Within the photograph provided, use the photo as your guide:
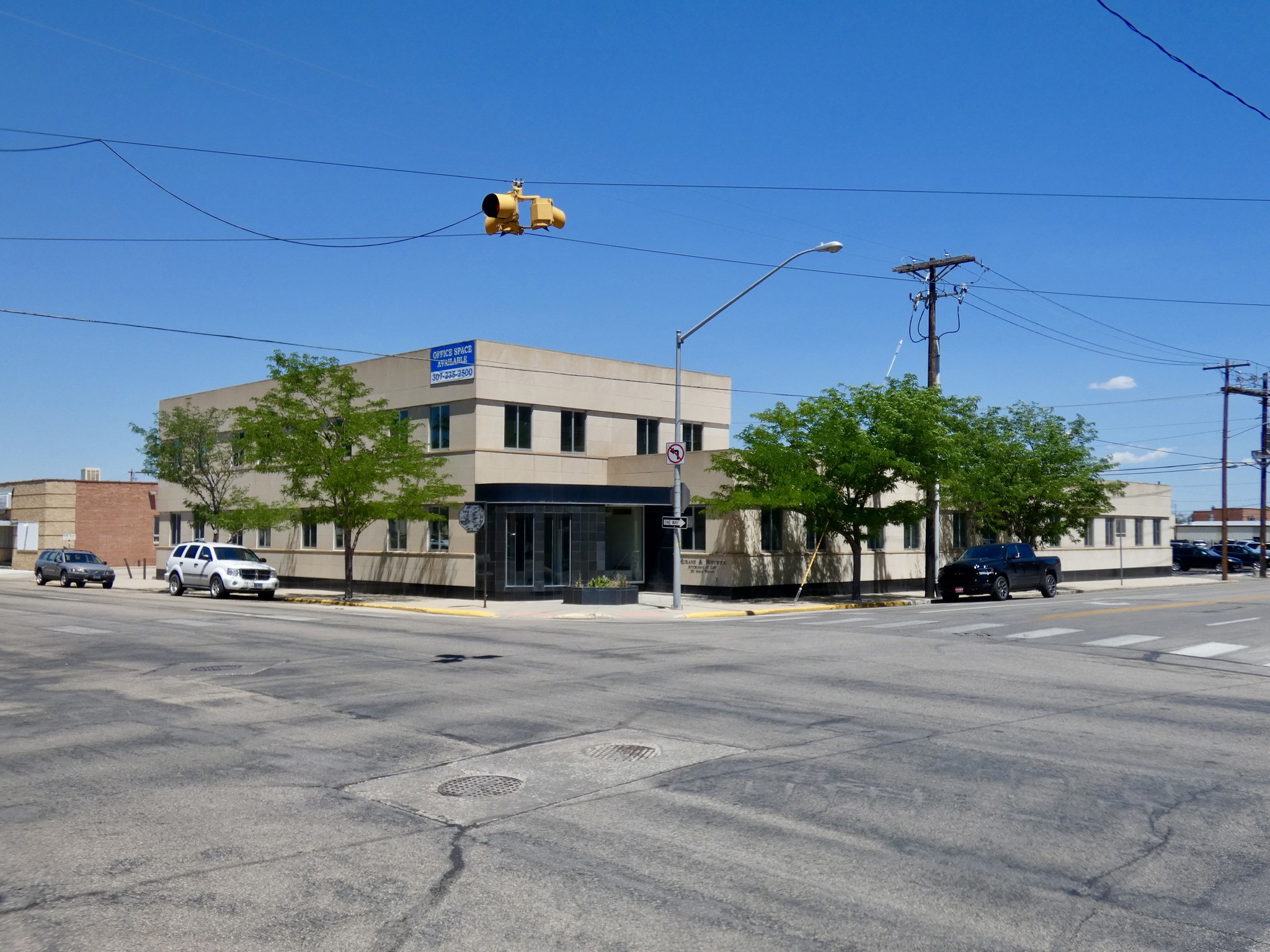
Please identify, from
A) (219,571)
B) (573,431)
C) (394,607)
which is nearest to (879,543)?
(573,431)

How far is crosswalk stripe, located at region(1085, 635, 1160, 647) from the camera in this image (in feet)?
63.2

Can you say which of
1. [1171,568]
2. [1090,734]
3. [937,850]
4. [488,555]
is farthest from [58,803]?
[1171,568]

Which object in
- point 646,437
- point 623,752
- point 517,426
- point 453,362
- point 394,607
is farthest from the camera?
point 646,437

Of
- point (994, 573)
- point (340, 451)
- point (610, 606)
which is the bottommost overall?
point (610, 606)

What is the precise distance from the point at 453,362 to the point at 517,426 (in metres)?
2.92

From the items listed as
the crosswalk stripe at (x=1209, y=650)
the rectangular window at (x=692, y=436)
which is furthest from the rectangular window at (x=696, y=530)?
the crosswalk stripe at (x=1209, y=650)

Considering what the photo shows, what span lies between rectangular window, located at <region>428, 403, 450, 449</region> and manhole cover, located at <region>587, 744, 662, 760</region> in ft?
88.9

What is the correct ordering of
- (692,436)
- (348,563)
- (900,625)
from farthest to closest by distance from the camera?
(692,436), (348,563), (900,625)

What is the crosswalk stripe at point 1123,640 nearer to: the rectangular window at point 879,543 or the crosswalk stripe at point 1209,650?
the crosswalk stripe at point 1209,650

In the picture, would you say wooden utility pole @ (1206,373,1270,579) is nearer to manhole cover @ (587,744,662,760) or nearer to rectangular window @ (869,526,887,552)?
rectangular window @ (869,526,887,552)

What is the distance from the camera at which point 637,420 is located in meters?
40.1

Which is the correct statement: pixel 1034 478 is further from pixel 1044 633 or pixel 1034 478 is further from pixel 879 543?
pixel 1044 633

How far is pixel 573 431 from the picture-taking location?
37938 millimetres

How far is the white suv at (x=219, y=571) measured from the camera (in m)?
35.7
